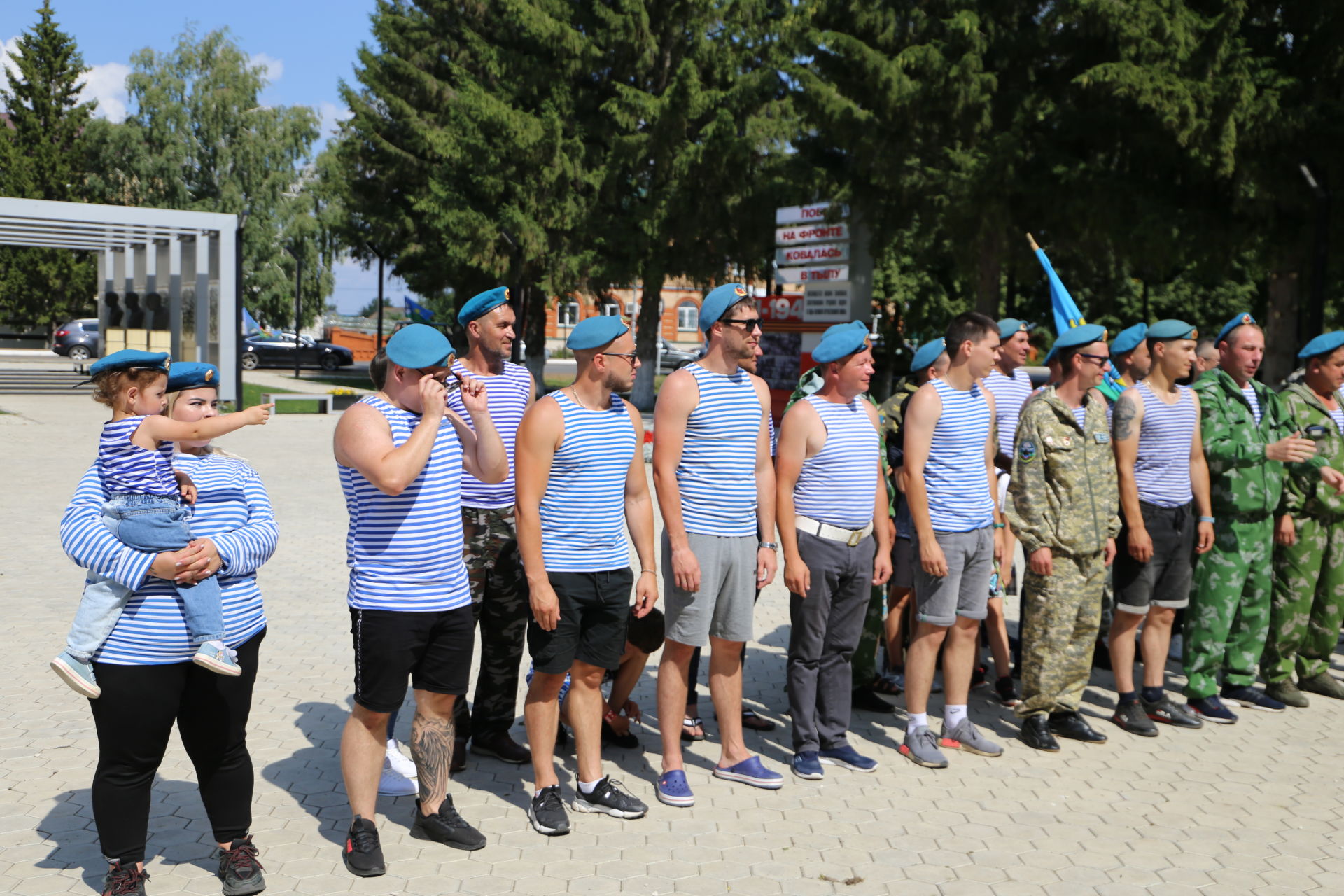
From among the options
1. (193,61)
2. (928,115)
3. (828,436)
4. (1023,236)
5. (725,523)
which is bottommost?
(725,523)

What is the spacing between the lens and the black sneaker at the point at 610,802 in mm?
4645

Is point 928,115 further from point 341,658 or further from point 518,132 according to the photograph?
point 341,658

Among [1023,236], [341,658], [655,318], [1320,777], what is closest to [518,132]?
[655,318]

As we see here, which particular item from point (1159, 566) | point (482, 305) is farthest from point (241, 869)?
point (1159, 566)

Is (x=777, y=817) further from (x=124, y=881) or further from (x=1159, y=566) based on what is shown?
(x=1159, y=566)

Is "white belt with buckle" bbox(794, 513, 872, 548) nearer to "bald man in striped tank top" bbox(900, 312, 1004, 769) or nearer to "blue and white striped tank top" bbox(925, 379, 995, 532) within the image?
"bald man in striped tank top" bbox(900, 312, 1004, 769)

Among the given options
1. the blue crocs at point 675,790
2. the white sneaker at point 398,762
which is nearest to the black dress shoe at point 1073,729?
the blue crocs at point 675,790

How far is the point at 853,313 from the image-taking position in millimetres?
22844

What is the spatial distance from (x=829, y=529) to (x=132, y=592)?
290 centimetres

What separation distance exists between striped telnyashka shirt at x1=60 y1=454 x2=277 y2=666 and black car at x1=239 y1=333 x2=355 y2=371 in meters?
46.6

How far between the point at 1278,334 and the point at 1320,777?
17023mm

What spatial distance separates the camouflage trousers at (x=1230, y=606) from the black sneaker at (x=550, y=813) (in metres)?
3.66

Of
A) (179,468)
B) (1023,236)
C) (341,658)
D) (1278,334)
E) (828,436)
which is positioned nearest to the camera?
(179,468)

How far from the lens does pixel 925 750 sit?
544 centimetres
